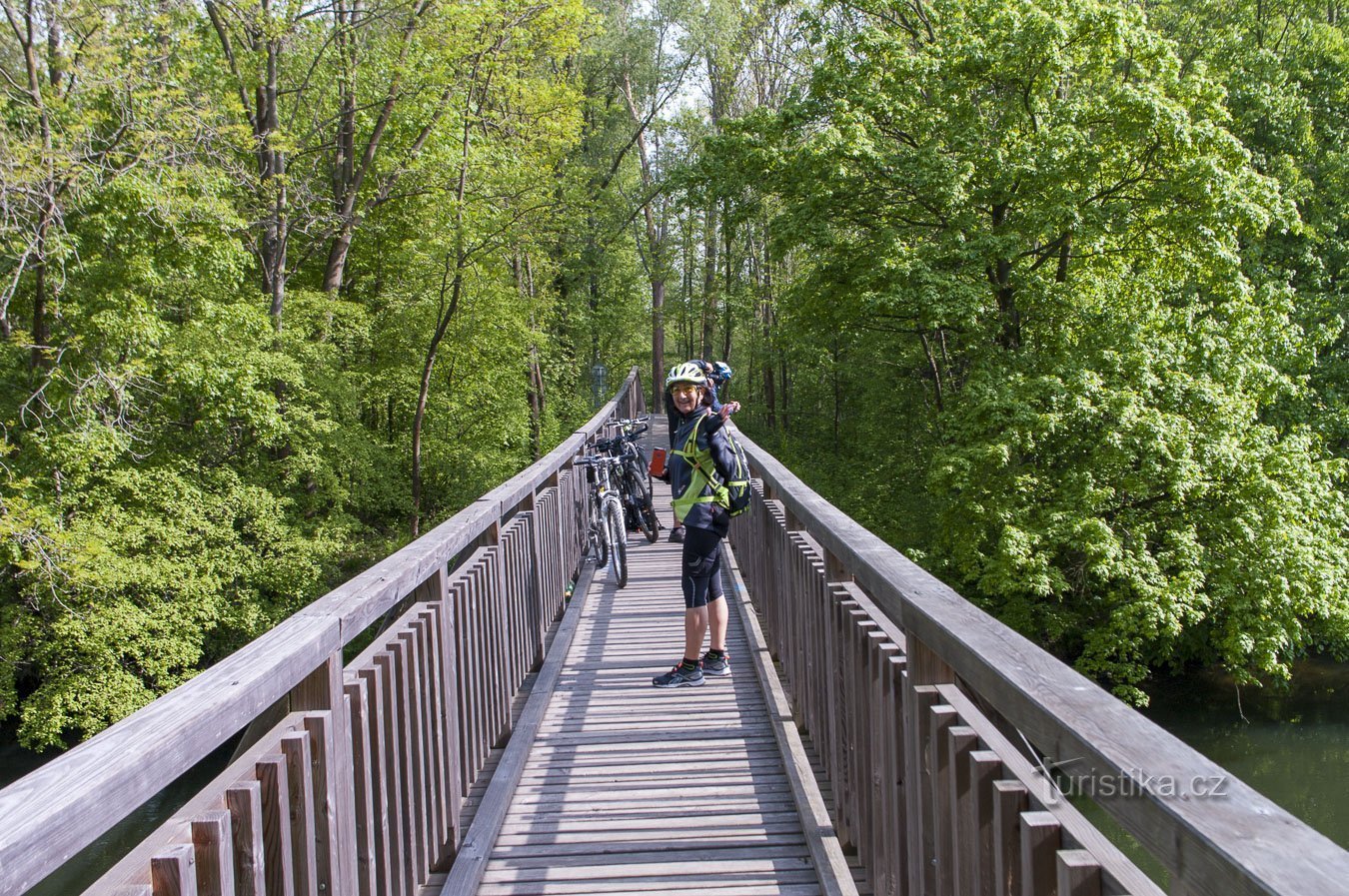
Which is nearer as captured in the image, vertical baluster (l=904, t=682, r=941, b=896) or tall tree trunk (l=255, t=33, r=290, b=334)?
vertical baluster (l=904, t=682, r=941, b=896)

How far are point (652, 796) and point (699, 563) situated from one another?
4.07 ft

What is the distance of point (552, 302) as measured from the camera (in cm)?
2059

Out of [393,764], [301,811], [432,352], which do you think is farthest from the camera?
[432,352]

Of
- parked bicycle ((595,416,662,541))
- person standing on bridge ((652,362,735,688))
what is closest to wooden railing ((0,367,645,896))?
person standing on bridge ((652,362,735,688))

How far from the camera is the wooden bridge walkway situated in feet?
9.68

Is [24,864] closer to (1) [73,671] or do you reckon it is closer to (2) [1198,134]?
(1) [73,671]

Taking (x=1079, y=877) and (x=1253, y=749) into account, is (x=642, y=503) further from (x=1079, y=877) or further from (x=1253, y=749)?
(x=1253, y=749)

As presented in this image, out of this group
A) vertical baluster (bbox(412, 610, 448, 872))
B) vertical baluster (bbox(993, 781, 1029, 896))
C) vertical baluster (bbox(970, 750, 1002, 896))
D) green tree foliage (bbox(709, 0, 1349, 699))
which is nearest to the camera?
vertical baluster (bbox(993, 781, 1029, 896))

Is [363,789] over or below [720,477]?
below

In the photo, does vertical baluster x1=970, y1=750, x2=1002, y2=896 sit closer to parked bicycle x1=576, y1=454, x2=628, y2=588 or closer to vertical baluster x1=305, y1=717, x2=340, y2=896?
vertical baluster x1=305, y1=717, x2=340, y2=896

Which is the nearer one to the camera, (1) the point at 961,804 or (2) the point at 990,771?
(2) the point at 990,771

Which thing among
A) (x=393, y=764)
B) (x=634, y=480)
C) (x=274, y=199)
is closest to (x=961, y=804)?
(x=393, y=764)

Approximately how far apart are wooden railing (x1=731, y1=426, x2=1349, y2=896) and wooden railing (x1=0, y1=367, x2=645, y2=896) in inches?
45.4

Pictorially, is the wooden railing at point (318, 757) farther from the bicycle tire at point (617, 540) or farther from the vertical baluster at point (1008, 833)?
the bicycle tire at point (617, 540)
